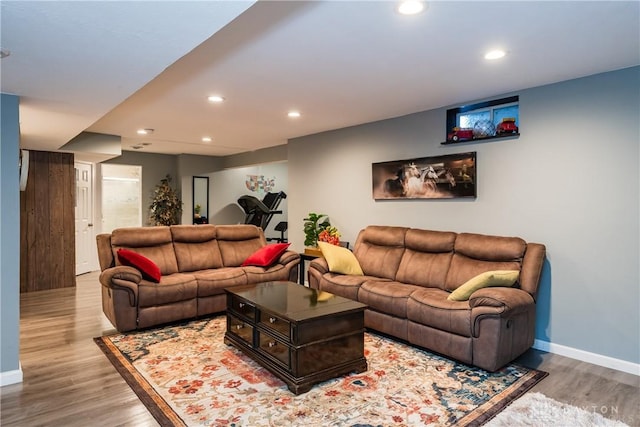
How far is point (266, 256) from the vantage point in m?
4.88

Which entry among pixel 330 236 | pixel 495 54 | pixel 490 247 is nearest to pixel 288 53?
pixel 495 54

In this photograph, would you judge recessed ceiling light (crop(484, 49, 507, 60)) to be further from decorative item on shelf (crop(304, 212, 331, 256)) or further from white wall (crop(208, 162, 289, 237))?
white wall (crop(208, 162, 289, 237))

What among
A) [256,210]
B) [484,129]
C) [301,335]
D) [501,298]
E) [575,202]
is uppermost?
[484,129]

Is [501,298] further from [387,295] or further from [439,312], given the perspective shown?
[387,295]

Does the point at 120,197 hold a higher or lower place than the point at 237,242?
higher

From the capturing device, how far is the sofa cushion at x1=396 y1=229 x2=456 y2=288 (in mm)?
3948

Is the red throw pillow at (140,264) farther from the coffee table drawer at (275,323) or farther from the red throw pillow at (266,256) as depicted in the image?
the coffee table drawer at (275,323)

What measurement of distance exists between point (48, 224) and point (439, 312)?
5.76m

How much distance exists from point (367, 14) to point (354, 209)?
3480 millimetres

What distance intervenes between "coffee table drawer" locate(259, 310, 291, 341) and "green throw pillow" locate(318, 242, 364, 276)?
57.9 inches

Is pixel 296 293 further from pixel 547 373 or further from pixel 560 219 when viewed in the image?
pixel 560 219

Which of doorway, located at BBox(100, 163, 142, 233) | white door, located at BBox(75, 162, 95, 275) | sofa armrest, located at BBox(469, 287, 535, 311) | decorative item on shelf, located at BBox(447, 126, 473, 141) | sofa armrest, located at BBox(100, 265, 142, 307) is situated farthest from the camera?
doorway, located at BBox(100, 163, 142, 233)

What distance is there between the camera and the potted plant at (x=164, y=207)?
7.98 meters

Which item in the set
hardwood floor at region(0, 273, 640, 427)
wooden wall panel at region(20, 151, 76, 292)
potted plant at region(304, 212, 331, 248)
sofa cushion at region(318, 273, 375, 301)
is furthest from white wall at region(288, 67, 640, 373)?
wooden wall panel at region(20, 151, 76, 292)
